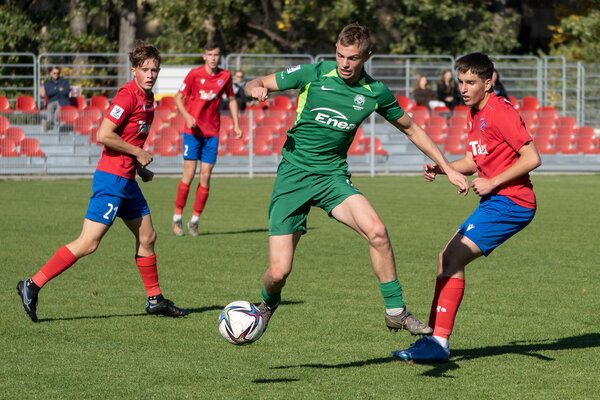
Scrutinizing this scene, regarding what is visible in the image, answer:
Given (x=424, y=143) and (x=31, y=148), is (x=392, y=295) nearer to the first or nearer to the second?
(x=424, y=143)

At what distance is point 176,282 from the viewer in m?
8.70

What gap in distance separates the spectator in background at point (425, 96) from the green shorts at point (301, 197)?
17.8 metres

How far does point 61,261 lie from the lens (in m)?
7.02

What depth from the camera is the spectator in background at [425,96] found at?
23359 mm

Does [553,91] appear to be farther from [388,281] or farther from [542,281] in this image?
[388,281]

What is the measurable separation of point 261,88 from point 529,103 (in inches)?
809

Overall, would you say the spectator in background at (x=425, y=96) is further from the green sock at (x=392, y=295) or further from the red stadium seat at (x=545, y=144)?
the green sock at (x=392, y=295)

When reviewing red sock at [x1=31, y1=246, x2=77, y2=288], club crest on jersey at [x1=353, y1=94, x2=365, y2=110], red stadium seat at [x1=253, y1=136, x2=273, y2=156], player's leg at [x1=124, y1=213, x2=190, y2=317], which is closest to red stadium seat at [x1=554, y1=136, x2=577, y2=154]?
red stadium seat at [x1=253, y1=136, x2=273, y2=156]

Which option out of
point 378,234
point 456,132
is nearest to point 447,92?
point 456,132

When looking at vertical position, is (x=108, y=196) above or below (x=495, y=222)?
above

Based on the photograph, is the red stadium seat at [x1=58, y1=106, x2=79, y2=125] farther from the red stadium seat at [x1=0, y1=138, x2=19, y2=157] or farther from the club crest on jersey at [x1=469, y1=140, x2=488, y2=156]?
the club crest on jersey at [x1=469, y1=140, x2=488, y2=156]

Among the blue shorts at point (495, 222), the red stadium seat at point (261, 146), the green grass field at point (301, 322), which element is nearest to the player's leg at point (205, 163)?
the green grass field at point (301, 322)

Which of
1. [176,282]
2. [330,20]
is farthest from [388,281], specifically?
[330,20]

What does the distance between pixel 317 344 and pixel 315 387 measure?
106 cm
